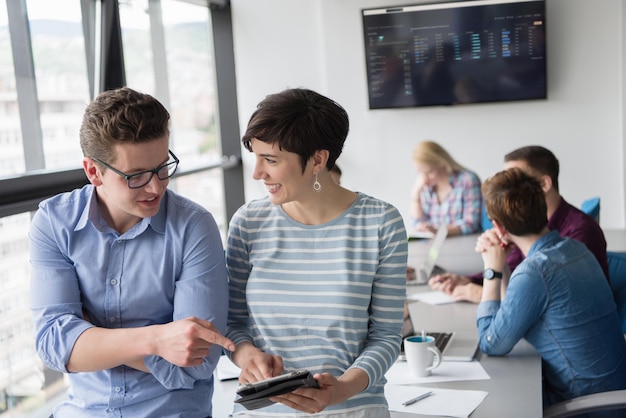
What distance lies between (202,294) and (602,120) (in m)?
4.67

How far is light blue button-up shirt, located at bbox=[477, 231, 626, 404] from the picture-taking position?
2.37m

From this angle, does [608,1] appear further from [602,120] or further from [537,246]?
[537,246]

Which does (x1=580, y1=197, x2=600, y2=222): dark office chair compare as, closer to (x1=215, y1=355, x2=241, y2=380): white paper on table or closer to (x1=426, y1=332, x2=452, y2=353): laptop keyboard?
(x1=426, y1=332, x2=452, y2=353): laptop keyboard

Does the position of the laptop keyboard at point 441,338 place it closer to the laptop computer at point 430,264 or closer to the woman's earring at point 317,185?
the laptop computer at point 430,264

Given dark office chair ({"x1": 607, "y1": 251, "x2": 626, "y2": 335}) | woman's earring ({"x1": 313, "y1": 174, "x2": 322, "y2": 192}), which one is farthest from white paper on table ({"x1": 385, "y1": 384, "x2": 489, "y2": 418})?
dark office chair ({"x1": 607, "y1": 251, "x2": 626, "y2": 335})

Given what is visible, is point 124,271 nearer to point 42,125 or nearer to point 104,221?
point 104,221

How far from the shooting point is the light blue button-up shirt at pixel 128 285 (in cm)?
160

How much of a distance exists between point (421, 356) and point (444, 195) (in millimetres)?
2848

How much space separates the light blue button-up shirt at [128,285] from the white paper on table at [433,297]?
1.58m

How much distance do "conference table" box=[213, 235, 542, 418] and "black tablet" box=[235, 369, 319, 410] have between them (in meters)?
0.64

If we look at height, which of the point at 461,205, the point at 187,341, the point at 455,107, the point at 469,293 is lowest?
the point at 469,293

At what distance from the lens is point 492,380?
222 centimetres

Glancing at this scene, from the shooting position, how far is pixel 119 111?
1.54 metres

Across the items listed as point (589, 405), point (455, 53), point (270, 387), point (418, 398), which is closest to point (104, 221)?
point (270, 387)
